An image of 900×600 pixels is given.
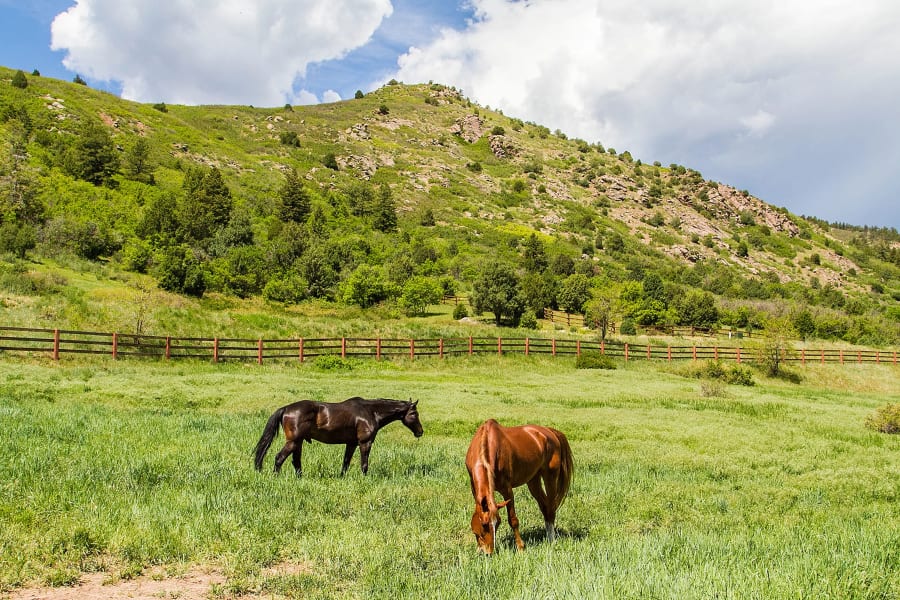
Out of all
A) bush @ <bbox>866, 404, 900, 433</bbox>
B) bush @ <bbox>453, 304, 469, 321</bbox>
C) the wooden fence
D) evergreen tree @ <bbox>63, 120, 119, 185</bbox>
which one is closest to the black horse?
bush @ <bbox>866, 404, 900, 433</bbox>

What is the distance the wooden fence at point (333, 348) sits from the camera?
24.4 m

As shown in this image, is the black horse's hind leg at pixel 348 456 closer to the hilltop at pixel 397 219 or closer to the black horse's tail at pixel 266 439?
the black horse's tail at pixel 266 439

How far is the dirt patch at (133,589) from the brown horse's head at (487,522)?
2.27m

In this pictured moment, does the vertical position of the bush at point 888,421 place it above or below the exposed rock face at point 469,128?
below

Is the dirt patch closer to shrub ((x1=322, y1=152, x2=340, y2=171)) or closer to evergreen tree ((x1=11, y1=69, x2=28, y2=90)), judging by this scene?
evergreen tree ((x1=11, y1=69, x2=28, y2=90))

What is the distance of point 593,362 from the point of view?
115 feet

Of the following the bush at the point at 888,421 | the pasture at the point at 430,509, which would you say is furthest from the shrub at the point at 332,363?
the bush at the point at 888,421

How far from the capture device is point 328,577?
14.8 ft

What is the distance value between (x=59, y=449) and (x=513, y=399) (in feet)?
52.1

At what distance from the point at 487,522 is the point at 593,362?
104 feet

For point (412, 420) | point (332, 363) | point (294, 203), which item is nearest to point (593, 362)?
point (332, 363)

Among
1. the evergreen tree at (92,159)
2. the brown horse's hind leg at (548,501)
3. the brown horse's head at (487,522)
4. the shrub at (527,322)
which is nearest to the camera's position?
the brown horse's head at (487,522)

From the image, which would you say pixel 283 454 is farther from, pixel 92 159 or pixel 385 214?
pixel 385 214

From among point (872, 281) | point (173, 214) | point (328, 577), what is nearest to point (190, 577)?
point (328, 577)
